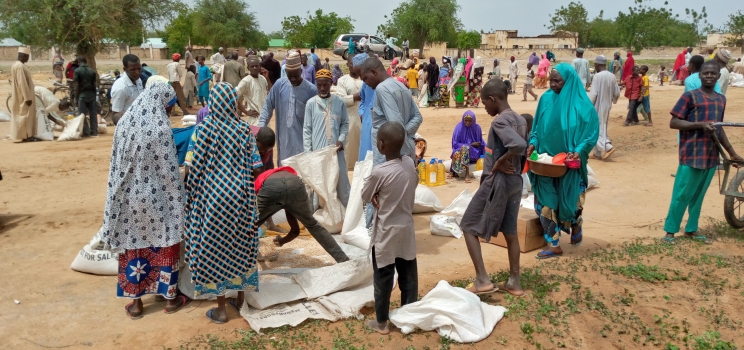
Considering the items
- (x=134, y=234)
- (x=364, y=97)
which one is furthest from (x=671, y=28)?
(x=134, y=234)

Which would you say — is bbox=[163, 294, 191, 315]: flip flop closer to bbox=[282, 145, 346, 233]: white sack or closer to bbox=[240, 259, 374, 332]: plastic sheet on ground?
bbox=[240, 259, 374, 332]: plastic sheet on ground

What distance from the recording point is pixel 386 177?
3557 millimetres

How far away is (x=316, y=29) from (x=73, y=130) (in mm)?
43135

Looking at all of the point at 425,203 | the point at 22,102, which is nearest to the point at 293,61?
the point at 425,203

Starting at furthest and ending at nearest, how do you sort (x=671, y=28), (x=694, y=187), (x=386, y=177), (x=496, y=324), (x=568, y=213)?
1. (x=671, y=28)
2. (x=694, y=187)
3. (x=568, y=213)
4. (x=496, y=324)
5. (x=386, y=177)

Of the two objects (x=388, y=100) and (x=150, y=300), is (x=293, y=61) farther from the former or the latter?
(x=150, y=300)

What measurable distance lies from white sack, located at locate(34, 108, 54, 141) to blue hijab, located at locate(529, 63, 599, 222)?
9.86 m

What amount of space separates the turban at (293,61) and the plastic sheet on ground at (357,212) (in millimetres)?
1199

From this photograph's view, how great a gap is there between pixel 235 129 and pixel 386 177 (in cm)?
109

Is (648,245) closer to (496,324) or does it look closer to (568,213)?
(568,213)

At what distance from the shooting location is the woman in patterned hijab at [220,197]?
12.7ft

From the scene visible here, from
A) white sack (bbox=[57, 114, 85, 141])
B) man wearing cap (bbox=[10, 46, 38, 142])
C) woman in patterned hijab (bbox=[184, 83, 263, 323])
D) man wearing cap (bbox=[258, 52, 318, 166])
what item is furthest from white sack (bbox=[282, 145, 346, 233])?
white sack (bbox=[57, 114, 85, 141])

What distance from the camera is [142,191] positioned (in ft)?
13.0

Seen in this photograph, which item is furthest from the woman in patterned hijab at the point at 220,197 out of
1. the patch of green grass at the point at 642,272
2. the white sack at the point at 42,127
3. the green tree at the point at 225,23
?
the green tree at the point at 225,23
